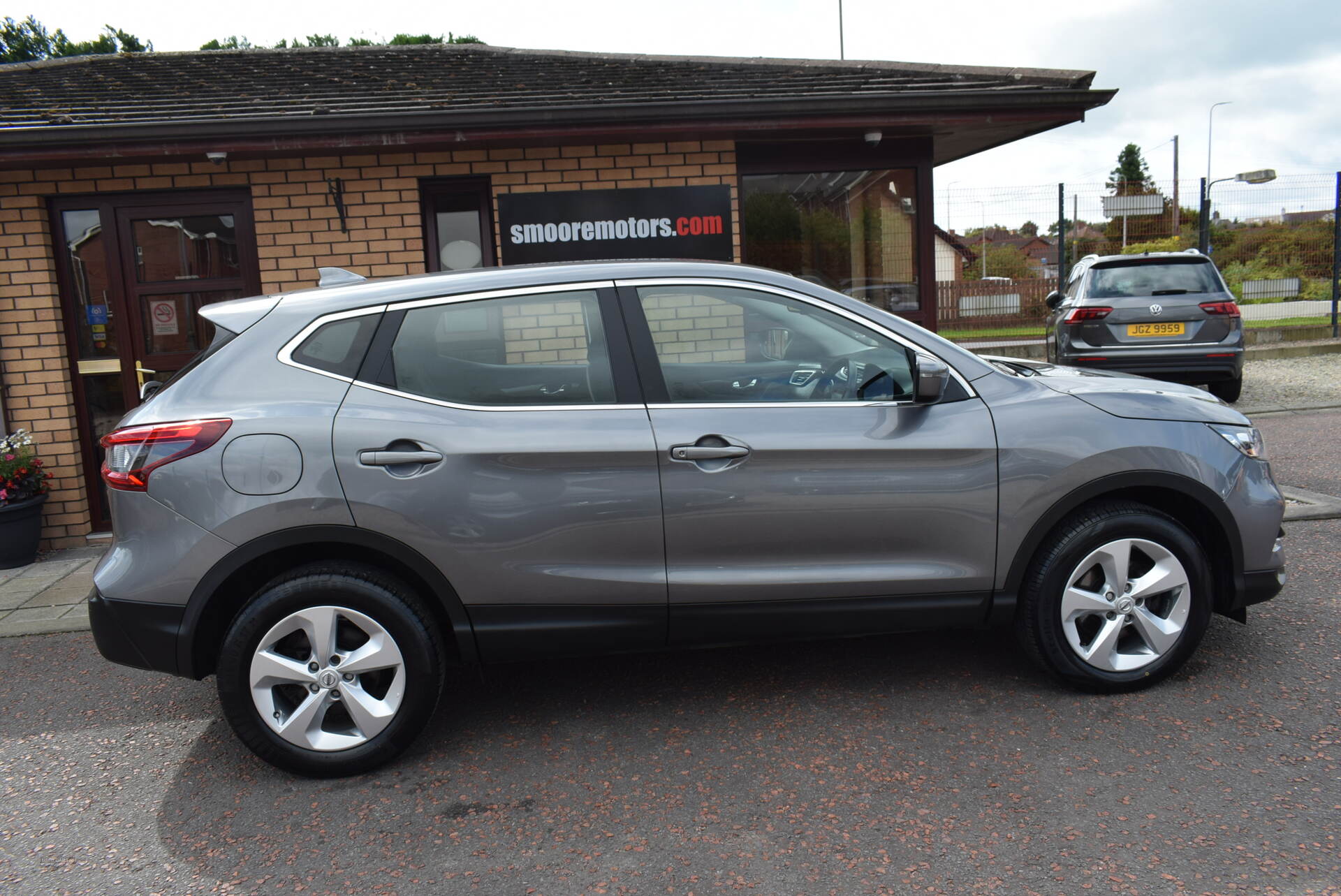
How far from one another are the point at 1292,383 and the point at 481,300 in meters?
12.4

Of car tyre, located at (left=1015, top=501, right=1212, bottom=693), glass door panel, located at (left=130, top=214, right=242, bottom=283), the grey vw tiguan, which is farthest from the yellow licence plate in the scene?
glass door panel, located at (left=130, top=214, right=242, bottom=283)

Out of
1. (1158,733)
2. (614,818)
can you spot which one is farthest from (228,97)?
(1158,733)

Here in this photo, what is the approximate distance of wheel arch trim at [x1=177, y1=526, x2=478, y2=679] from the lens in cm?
328

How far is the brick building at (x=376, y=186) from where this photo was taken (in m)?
6.86

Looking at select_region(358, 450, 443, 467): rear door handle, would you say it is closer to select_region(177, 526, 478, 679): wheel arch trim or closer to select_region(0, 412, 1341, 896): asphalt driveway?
select_region(177, 526, 478, 679): wheel arch trim

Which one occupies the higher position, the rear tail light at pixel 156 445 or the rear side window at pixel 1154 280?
the rear side window at pixel 1154 280

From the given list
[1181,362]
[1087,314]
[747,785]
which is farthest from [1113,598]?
[1181,362]

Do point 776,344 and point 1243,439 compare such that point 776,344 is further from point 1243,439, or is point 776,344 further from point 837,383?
point 1243,439

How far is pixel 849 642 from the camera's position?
14.6 feet

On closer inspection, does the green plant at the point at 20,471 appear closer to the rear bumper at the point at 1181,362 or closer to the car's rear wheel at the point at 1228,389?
the rear bumper at the point at 1181,362

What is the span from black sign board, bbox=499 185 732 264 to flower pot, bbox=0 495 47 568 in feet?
12.0

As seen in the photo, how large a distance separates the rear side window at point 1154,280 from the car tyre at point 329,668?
872 centimetres

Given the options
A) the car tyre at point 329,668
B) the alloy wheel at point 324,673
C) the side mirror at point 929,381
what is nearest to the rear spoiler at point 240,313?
the car tyre at point 329,668

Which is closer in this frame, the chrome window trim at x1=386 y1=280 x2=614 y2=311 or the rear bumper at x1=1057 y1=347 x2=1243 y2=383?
the chrome window trim at x1=386 y1=280 x2=614 y2=311
